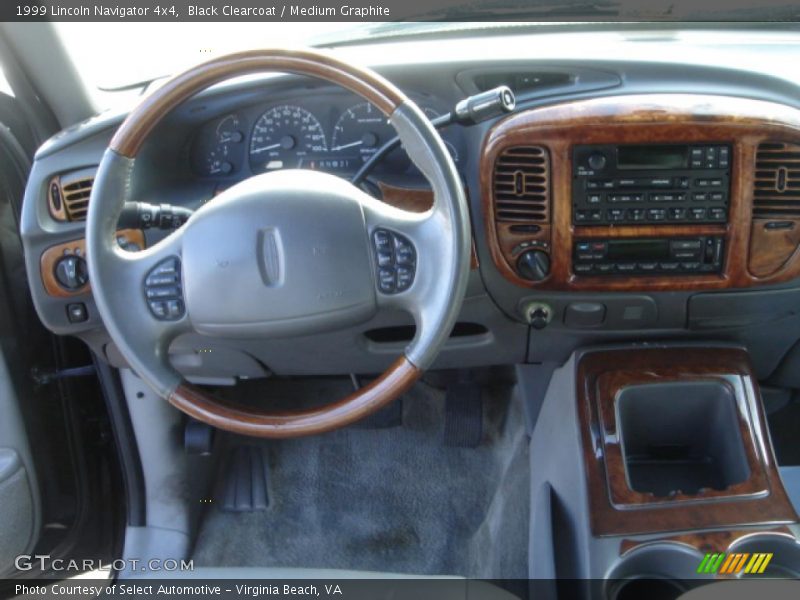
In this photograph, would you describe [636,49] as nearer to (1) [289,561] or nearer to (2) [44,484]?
(1) [289,561]

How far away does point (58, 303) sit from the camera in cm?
184

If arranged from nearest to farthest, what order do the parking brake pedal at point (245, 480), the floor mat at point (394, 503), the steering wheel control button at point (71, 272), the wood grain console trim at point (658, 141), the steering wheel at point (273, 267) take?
the steering wheel at point (273, 267)
the wood grain console trim at point (658, 141)
the steering wheel control button at point (71, 272)
the floor mat at point (394, 503)
the parking brake pedal at point (245, 480)

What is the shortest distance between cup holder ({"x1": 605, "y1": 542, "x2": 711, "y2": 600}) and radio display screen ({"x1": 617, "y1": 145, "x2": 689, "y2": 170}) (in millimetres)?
760

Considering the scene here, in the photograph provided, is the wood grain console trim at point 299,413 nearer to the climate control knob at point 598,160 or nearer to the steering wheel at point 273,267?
the steering wheel at point 273,267

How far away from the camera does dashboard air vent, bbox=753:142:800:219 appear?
1.61 meters

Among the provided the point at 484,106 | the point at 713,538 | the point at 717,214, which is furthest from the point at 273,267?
the point at 713,538

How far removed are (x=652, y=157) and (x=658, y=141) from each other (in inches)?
1.3

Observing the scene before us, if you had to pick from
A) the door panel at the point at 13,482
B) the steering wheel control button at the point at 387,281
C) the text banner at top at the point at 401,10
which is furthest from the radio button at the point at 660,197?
the door panel at the point at 13,482

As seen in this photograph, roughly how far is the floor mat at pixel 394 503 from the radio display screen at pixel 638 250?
0.79 m

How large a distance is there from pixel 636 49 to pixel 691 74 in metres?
0.14

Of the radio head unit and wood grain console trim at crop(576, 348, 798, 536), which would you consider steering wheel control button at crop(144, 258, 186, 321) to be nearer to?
the radio head unit

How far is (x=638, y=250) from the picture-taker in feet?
5.56

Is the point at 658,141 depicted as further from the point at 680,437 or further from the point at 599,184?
the point at 680,437

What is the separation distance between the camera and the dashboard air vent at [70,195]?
1750 mm
